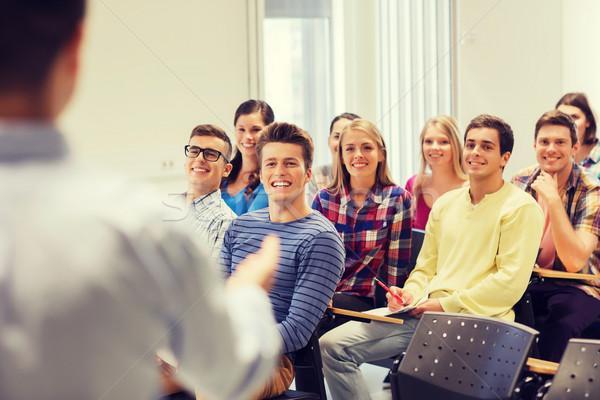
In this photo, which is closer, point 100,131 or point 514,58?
point 100,131

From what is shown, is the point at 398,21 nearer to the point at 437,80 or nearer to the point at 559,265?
the point at 437,80

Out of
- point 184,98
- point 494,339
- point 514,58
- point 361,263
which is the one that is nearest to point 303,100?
point 184,98

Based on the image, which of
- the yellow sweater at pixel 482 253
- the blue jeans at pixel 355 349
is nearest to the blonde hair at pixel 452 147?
the yellow sweater at pixel 482 253

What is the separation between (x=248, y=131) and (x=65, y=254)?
2248mm

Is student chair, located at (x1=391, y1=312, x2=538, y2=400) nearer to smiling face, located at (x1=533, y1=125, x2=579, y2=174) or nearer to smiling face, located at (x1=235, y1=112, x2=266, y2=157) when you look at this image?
smiling face, located at (x1=533, y1=125, x2=579, y2=174)

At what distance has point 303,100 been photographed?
4176mm

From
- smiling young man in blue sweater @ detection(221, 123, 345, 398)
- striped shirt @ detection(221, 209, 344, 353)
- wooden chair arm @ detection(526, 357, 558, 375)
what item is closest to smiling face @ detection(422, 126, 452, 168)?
smiling young man in blue sweater @ detection(221, 123, 345, 398)

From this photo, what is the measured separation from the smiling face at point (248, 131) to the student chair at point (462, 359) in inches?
46.5

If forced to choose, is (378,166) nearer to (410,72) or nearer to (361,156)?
(361,156)

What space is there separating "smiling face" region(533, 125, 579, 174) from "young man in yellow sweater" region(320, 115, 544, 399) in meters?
0.23

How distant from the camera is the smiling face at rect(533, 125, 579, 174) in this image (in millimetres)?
2357

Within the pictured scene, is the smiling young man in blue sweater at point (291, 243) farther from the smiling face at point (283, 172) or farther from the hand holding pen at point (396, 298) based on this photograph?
the hand holding pen at point (396, 298)

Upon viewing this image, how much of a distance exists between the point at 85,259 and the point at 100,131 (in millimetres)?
3140

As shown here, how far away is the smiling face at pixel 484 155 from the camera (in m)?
2.17
